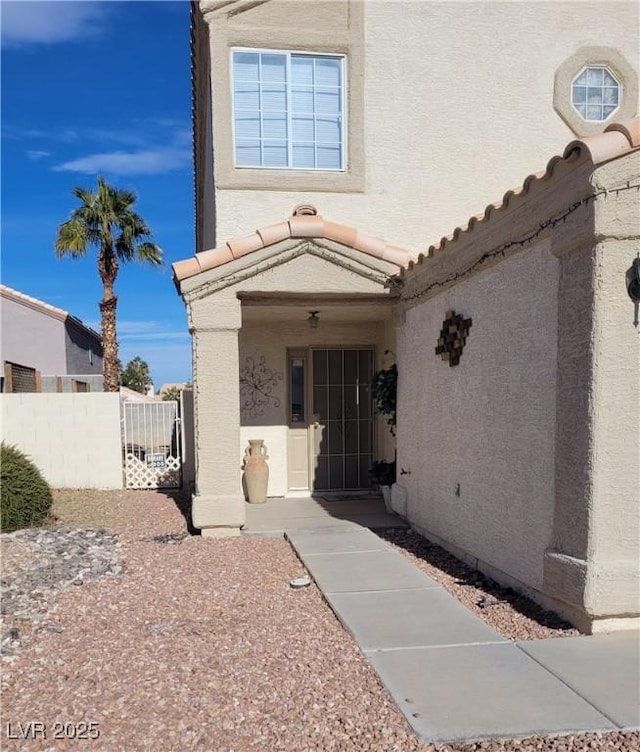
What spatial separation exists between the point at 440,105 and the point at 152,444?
8174 millimetres

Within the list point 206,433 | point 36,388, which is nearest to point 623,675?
point 206,433

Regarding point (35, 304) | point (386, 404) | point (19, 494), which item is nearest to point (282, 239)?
point (386, 404)


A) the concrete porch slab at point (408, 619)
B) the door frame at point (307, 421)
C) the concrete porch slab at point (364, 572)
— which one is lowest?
the concrete porch slab at point (364, 572)

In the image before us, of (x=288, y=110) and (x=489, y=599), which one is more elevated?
(x=288, y=110)

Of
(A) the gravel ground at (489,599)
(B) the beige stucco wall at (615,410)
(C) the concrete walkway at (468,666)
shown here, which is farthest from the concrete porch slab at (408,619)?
(B) the beige stucco wall at (615,410)

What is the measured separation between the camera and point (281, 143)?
29.4 feet

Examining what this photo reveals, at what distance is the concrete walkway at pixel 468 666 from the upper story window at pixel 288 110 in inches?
229

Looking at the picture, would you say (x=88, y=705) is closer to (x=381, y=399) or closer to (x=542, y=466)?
(x=542, y=466)

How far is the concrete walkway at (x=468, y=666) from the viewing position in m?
3.26

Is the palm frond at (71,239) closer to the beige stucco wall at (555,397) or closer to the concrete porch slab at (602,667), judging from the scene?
the beige stucco wall at (555,397)

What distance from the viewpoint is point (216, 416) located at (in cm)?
758

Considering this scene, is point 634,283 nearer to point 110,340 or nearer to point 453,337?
point 453,337

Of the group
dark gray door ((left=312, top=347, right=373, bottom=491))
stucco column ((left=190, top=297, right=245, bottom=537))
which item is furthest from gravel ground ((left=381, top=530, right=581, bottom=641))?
dark gray door ((left=312, top=347, right=373, bottom=491))

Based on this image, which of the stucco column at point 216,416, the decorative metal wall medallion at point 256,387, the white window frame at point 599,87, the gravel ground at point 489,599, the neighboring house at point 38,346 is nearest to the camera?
the gravel ground at point 489,599
